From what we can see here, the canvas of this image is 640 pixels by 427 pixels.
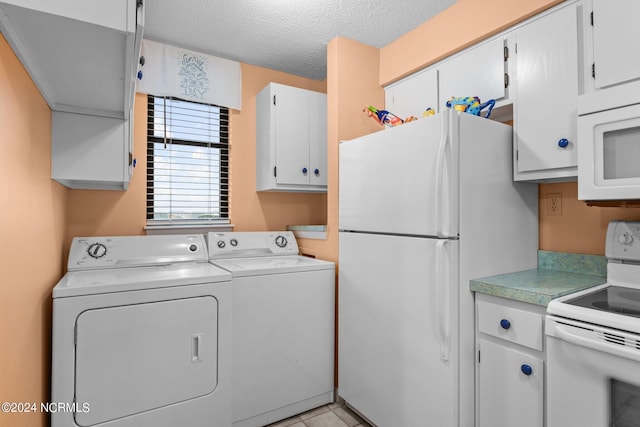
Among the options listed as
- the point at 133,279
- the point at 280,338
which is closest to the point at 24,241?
the point at 133,279

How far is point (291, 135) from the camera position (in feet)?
9.18

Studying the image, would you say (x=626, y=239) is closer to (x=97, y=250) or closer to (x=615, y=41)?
(x=615, y=41)

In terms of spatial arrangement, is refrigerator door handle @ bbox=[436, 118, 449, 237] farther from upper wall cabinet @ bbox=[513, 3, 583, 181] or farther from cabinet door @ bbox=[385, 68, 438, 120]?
cabinet door @ bbox=[385, 68, 438, 120]

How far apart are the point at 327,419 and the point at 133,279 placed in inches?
57.2

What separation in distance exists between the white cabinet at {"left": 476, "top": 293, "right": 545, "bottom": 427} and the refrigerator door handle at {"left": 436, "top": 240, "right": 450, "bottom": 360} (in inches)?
7.2

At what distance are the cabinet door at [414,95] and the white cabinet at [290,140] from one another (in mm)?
659

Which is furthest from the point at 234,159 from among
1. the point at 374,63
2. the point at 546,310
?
the point at 546,310

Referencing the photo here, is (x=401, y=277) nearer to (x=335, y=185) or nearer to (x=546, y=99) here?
(x=335, y=185)

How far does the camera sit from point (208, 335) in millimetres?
1811

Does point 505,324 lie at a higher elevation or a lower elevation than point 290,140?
lower

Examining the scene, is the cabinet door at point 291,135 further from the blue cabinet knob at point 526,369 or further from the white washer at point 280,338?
the blue cabinet knob at point 526,369

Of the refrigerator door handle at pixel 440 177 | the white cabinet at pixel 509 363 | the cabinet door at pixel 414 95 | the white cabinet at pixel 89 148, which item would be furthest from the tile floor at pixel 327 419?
the cabinet door at pixel 414 95

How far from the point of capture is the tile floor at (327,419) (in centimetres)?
205

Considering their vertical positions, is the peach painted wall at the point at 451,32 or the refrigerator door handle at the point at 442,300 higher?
the peach painted wall at the point at 451,32
